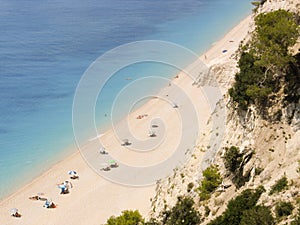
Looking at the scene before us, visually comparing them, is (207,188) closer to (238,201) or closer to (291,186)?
(238,201)

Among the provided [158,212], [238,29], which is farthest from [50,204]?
[238,29]

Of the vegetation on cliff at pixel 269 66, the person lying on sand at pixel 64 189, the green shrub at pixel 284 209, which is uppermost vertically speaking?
the person lying on sand at pixel 64 189

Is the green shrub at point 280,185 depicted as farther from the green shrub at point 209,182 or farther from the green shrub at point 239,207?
the green shrub at point 209,182

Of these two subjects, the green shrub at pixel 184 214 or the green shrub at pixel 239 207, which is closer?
the green shrub at pixel 239 207

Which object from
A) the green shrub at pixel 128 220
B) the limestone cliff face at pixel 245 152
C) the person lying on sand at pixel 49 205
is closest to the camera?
the limestone cliff face at pixel 245 152

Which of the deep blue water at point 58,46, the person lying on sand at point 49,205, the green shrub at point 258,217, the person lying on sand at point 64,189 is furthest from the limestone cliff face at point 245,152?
the deep blue water at point 58,46

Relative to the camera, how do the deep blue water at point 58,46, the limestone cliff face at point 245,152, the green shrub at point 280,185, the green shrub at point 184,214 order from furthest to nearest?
the deep blue water at point 58,46
the green shrub at point 184,214
the limestone cliff face at point 245,152
the green shrub at point 280,185
